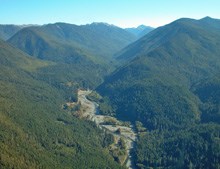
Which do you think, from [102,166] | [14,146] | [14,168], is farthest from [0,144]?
[102,166]

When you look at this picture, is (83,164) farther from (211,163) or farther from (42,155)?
(211,163)

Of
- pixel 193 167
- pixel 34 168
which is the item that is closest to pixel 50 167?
pixel 34 168

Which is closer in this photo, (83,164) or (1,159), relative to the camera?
(1,159)

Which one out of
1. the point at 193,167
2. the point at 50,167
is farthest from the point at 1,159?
the point at 193,167

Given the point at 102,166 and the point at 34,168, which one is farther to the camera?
the point at 102,166

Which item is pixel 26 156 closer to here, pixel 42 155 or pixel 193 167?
pixel 42 155

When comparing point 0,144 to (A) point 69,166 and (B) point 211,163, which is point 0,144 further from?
(B) point 211,163

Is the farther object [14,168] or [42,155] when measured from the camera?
[42,155]
